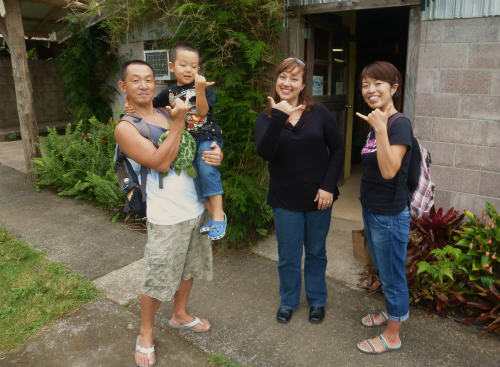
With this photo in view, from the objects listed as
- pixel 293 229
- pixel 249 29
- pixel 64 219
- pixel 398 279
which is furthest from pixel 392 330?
pixel 64 219

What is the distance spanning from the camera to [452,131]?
3.89 m

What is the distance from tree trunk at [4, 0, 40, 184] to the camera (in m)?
6.45

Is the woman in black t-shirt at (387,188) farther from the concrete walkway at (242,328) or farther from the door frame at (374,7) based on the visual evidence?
the door frame at (374,7)

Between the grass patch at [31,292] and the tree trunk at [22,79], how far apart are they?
2869 millimetres

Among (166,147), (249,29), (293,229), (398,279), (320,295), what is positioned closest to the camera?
(166,147)

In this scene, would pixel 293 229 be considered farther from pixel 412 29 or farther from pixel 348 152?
pixel 348 152

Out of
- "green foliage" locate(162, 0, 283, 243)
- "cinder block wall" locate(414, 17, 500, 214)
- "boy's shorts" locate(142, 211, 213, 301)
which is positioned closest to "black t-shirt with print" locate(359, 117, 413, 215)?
"boy's shorts" locate(142, 211, 213, 301)

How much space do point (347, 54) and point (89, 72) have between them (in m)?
4.59

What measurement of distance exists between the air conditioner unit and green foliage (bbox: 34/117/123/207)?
3.72 ft

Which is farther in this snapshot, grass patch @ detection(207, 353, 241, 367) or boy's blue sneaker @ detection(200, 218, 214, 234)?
grass patch @ detection(207, 353, 241, 367)

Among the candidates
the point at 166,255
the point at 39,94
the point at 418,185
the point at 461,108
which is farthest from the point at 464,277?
the point at 39,94

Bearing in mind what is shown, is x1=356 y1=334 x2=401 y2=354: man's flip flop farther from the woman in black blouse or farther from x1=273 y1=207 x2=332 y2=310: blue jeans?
the woman in black blouse

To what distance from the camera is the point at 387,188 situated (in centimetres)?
244

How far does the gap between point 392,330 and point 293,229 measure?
921mm
